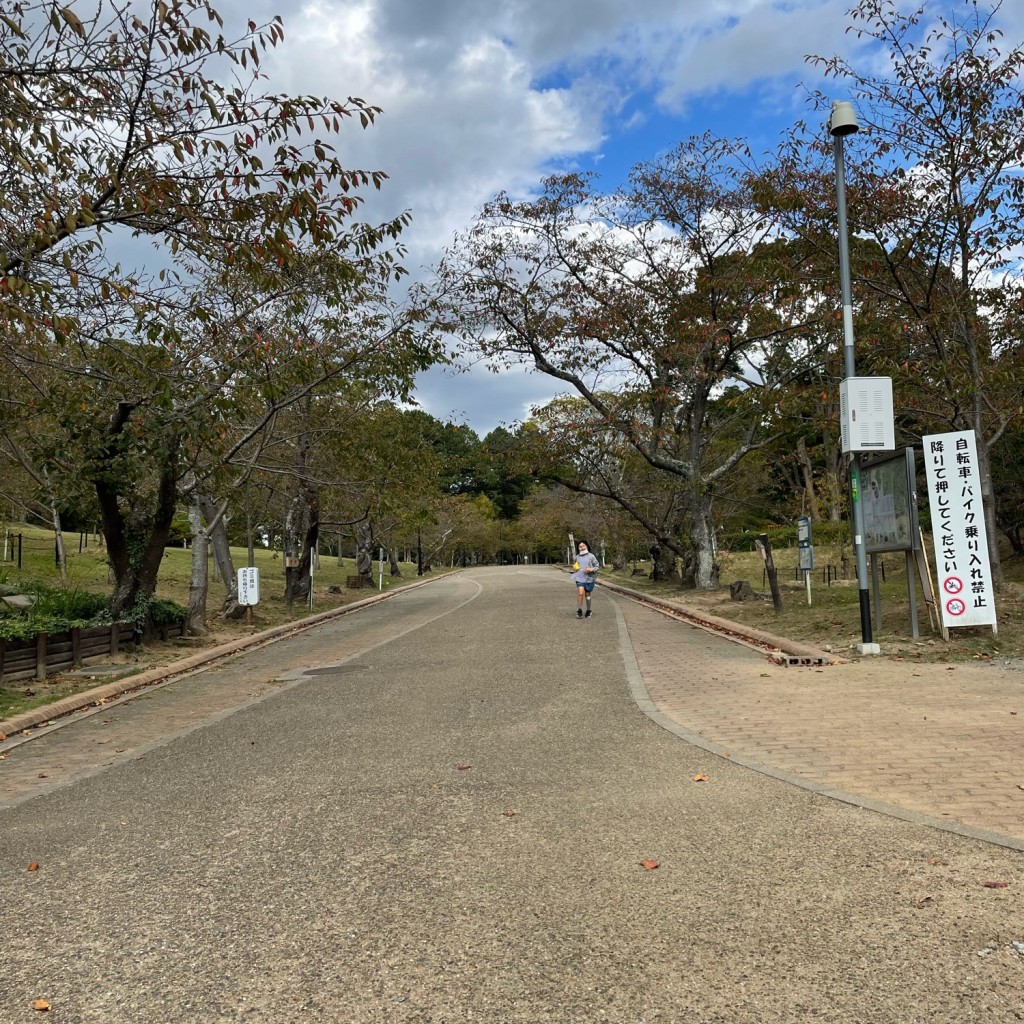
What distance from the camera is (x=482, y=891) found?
3.77m

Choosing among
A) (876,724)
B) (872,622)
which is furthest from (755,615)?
(876,724)

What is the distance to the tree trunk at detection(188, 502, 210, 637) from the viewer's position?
16594 millimetres

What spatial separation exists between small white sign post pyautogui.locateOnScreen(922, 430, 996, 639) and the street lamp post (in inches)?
34.9

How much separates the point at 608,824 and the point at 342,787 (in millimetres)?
1911

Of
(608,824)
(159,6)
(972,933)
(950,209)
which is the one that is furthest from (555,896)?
(950,209)

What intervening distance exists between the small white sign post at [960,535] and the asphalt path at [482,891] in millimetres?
6000

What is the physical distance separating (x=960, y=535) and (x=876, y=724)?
4.87m

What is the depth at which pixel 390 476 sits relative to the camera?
74.7 ft

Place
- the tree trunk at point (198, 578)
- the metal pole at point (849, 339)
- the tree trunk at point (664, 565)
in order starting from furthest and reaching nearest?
1. the tree trunk at point (664, 565)
2. the tree trunk at point (198, 578)
3. the metal pole at point (849, 339)

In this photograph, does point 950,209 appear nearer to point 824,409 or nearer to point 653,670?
point 824,409

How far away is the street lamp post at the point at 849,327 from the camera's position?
34.4ft

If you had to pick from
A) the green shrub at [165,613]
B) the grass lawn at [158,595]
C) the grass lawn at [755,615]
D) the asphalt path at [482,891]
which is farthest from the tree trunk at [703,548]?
the asphalt path at [482,891]

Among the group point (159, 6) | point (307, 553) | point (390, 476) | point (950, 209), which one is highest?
point (950, 209)

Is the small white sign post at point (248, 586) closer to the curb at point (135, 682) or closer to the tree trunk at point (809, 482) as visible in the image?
the curb at point (135, 682)
